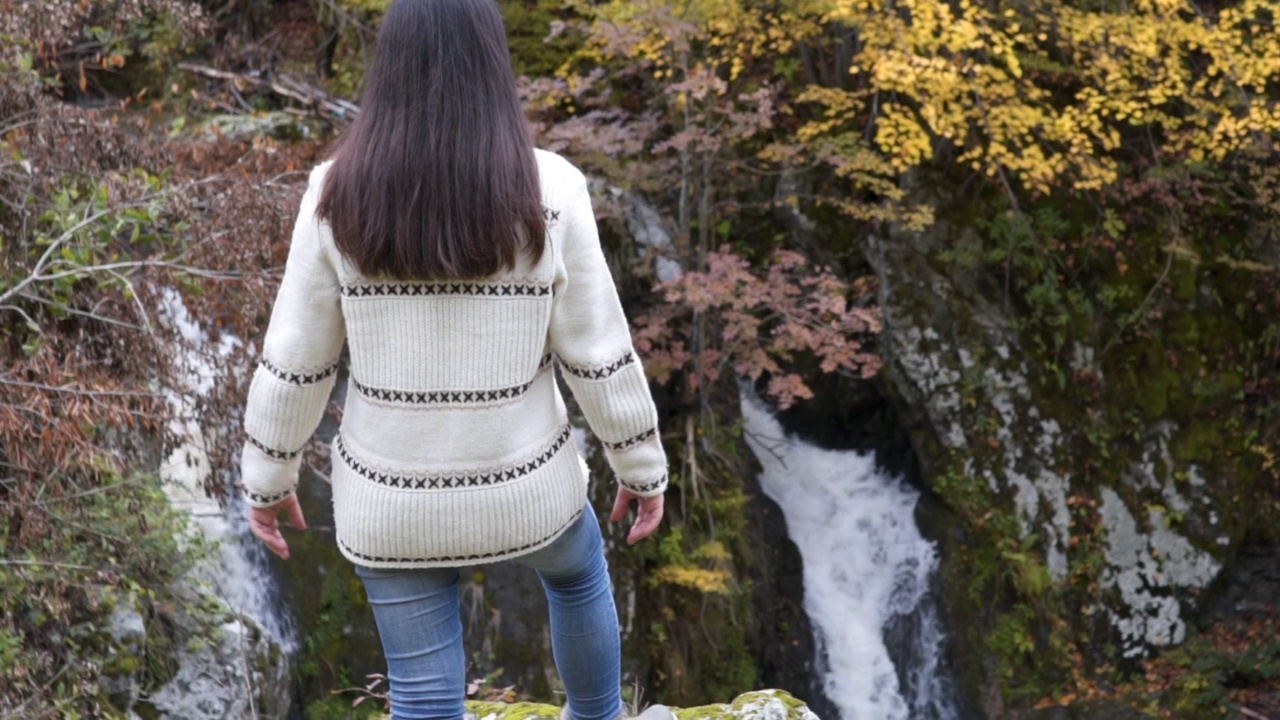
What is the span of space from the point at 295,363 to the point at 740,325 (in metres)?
4.73

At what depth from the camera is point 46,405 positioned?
331 centimetres

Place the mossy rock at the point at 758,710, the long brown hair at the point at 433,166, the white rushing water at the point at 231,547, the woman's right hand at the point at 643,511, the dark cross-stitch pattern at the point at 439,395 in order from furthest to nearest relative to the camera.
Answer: the white rushing water at the point at 231,547
the mossy rock at the point at 758,710
the woman's right hand at the point at 643,511
the dark cross-stitch pattern at the point at 439,395
the long brown hair at the point at 433,166

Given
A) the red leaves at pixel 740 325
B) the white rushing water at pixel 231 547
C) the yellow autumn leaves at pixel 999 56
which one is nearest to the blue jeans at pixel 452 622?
the white rushing water at pixel 231 547

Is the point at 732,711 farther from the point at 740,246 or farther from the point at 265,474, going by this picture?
the point at 740,246

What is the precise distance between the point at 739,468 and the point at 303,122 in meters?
3.69

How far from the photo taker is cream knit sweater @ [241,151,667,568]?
1.89 metres

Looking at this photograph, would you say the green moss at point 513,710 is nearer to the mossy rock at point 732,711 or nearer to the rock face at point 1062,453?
the mossy rock at point 732,711

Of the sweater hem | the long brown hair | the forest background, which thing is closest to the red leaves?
the forest background

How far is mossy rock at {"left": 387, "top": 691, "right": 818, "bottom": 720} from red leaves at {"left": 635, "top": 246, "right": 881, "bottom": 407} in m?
3.40

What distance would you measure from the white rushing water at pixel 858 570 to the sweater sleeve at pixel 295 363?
590 centimetres

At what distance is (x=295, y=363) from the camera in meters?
1.92

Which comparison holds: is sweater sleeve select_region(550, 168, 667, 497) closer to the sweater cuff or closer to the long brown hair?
the long brown hair

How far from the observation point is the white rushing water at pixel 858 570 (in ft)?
25.6

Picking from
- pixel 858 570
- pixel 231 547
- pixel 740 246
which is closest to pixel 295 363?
pixel 231 547
